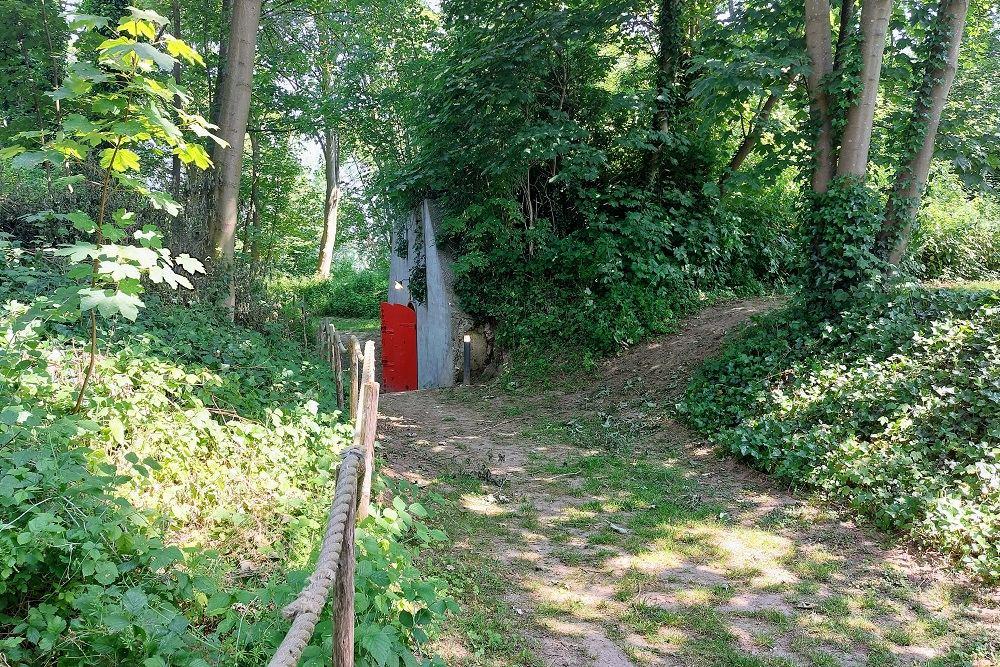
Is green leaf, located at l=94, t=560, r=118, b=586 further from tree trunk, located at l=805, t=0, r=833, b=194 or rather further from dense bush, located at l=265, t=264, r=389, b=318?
dense bush, located at l=265, t=264, r=389, b=318

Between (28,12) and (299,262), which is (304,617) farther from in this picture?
(299,262)

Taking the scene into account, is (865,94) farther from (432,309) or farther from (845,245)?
(432,309)

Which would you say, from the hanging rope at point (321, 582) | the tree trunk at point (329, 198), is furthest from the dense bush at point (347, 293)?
the hanging rope at point (321, 582)

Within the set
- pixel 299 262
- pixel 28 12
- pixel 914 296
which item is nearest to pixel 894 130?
pixel 914 296

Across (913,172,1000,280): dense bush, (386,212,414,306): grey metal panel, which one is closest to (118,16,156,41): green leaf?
(386,212,414,306): grey metal panel

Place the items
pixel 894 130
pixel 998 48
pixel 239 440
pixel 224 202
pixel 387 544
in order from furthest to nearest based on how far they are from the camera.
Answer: pixel 998 48 → pixel 224 202 → pixel 894 130 → pixel 239 440 → pixel 387 544

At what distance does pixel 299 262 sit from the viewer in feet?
91.9

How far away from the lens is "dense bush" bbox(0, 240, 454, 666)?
3.02 m

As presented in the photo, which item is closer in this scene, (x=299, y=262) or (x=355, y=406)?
(x=355, y=406)

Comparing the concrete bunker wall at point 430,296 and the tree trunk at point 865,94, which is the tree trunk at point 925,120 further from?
the concrete bunker wall at point 430,296

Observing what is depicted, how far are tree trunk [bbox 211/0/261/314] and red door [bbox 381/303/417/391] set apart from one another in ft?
23.3

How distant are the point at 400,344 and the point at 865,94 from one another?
11539mm

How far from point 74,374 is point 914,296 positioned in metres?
8.59

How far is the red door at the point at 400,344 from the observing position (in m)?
17.2
